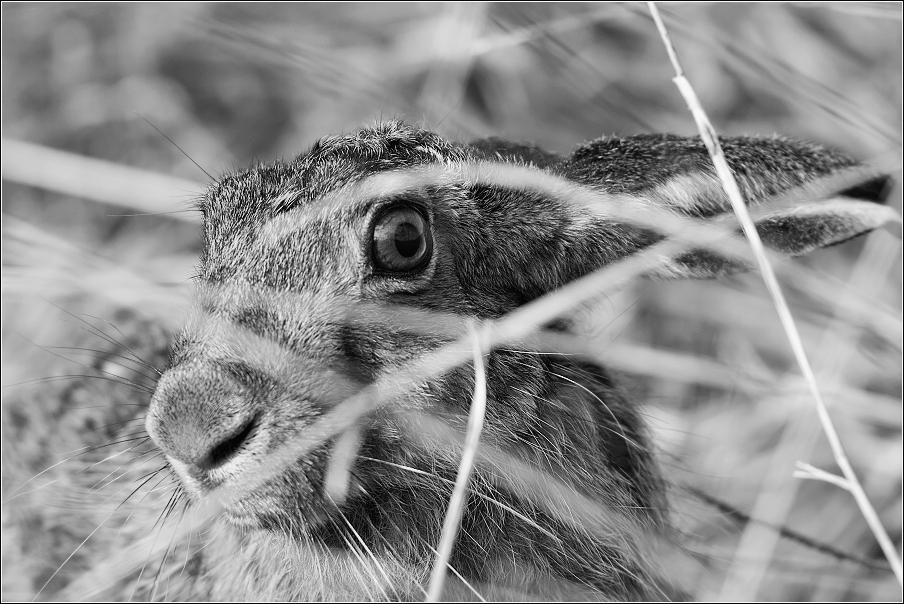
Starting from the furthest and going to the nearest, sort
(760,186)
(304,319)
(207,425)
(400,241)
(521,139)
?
(521,139)
(760,186)
(400,241)
(304,319)
(207,425)

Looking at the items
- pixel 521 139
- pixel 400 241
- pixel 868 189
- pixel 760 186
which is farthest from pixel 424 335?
pixel 521 139

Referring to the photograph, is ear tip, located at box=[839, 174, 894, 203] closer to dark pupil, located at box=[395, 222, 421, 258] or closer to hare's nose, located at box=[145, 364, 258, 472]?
dark pupil, located at box=[395, 222, 421, 258]

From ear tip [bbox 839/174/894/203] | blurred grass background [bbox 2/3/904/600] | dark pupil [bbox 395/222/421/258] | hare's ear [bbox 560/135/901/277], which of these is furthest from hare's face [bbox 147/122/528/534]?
ear tip [bbox 839/174/894/203]

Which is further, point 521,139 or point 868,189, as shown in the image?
point 521,139

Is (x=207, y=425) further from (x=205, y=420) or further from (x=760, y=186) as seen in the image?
(x=760, y=186)

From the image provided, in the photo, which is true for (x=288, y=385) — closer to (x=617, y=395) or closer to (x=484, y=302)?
(x=484, y=302)

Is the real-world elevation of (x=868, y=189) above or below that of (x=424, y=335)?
above

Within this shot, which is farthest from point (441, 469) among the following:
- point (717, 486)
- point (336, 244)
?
point (717, 486)
